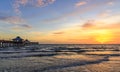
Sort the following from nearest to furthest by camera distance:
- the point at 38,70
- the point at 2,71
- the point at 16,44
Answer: the point at 2,71, the point at 38,70, the point at 16,44

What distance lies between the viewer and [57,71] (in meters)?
17.9

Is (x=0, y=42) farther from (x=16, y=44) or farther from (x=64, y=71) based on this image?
(x=64, y=71)

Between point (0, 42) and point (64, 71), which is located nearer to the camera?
point (64, 71)

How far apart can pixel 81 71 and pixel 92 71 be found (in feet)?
2.99

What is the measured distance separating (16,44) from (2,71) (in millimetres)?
124283

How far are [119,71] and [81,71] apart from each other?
10.3 feet

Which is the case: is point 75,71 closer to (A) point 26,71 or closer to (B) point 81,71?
(B) point 81,71

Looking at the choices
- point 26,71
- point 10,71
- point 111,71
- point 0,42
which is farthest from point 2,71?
point 0,42

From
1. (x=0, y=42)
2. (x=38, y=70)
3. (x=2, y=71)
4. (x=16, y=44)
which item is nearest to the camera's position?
(x=2, y=71)

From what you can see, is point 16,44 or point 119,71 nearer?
point 119,71

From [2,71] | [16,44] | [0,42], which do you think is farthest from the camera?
[16,44]

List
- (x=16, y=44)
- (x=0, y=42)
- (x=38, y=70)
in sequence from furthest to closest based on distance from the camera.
Answer: (x=16, y=44) < (x=0, y=42) < (x=38, y=70)

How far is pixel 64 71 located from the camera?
58.6 feet

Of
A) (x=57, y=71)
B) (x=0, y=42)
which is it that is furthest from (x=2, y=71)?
(x=0, y=42)
